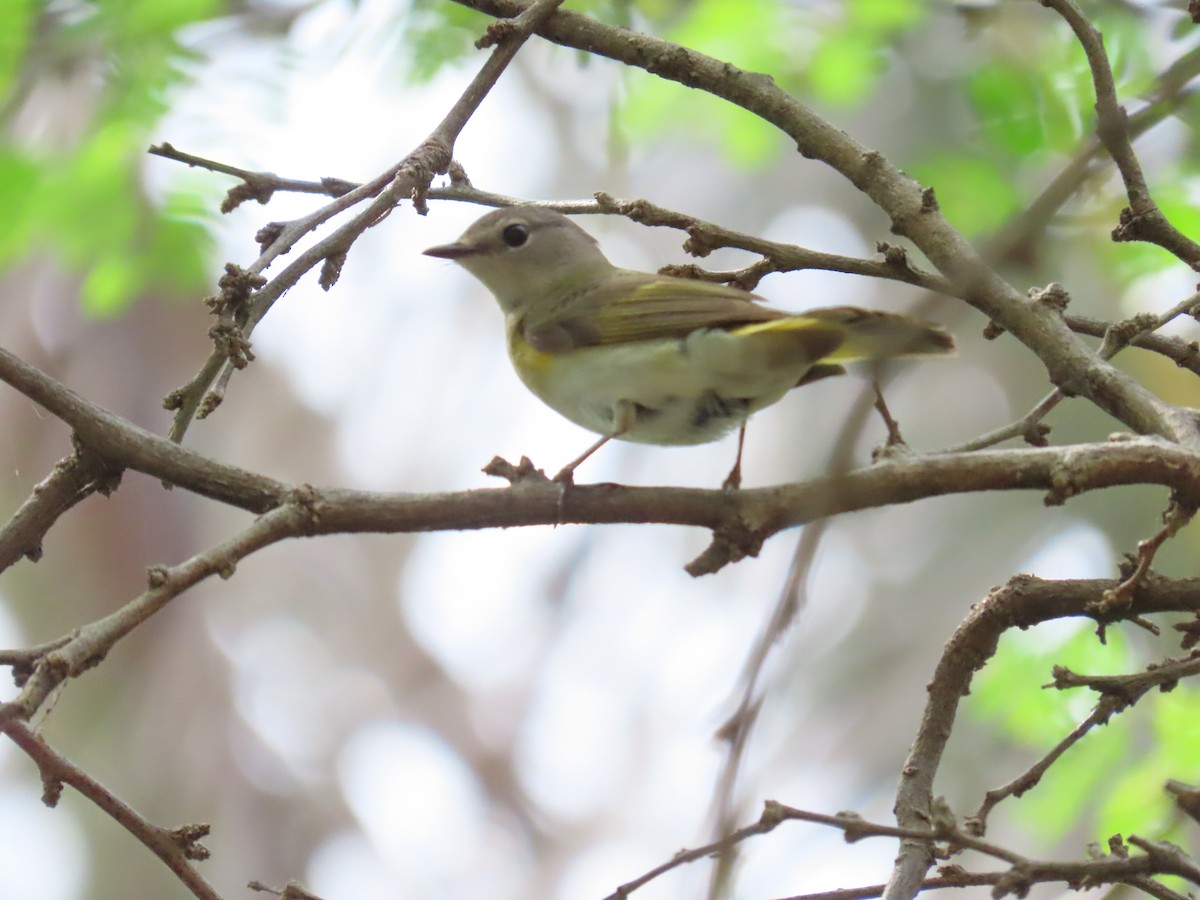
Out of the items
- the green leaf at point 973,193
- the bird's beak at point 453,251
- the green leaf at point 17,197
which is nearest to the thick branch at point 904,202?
the bird's beak at point 453,251

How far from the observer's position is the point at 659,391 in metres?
3.08

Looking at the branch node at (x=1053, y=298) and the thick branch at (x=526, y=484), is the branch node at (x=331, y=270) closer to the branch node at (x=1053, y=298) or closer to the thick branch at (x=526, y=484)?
the thick branch at (x=526, y=484)

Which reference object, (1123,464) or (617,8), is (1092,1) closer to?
(617,8)

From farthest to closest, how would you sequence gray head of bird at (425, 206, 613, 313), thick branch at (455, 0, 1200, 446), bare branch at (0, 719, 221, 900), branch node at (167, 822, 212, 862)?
gray head of bird at (425, 206, 613, 313), thick branch at (455, 0, 1200, 446), branch node at (167, 822, 212, 862), bare branch at (0, 719, 221, 900)

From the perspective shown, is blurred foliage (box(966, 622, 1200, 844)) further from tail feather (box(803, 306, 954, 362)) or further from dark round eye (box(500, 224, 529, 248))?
dark round eye (box(500, 224, 529, 248))

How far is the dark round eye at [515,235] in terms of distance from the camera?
397cm

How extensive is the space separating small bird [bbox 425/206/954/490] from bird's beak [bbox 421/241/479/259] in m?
0.02

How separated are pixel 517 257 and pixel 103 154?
1789 mm

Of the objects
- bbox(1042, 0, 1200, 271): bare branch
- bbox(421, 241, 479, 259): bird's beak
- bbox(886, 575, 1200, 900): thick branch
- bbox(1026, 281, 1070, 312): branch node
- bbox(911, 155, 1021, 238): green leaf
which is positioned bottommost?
bbox(886, 575, 1200, 900): thick branch

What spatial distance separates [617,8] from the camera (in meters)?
4.36

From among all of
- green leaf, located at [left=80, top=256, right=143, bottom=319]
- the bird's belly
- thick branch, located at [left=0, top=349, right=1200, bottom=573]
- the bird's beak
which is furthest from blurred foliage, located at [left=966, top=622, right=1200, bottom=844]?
green leaf, located at [left=80, top=256, right=143, bottom=319]

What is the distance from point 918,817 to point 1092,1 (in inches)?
100

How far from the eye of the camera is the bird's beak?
3789mm

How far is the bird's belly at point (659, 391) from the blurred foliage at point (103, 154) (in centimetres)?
189
